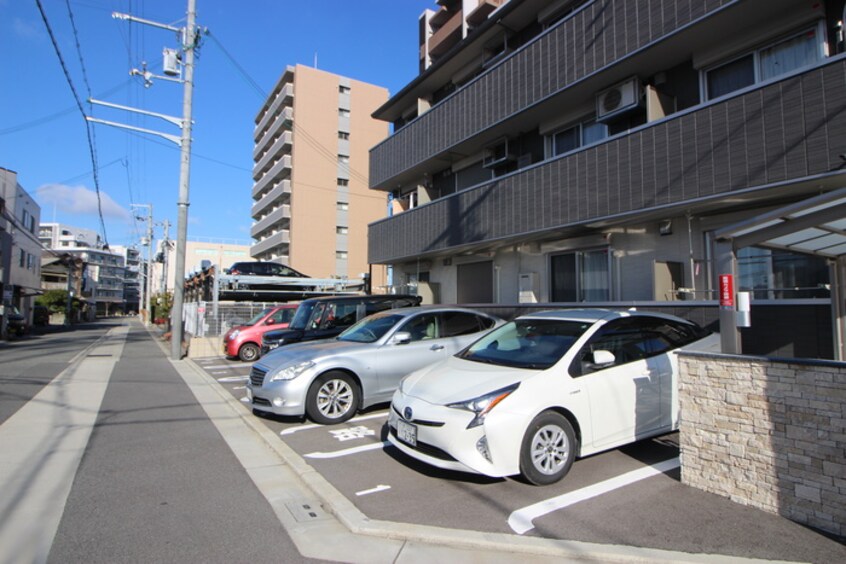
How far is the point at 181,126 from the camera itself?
55.9 feet

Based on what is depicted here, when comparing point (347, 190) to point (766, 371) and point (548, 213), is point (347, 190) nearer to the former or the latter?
point (548, 213)

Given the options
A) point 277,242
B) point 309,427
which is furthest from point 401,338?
point 277,242

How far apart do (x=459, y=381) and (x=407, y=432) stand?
0.70 metres

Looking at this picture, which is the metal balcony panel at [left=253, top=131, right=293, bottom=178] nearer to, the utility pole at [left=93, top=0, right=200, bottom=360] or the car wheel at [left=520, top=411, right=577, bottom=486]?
the utility pole at [left=93, top=0, right=200, bottom=360]

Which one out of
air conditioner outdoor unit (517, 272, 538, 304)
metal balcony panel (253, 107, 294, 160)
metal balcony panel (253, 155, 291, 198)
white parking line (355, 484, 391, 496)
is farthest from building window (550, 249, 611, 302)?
metal balcony panel (253, 107, 294, 160)

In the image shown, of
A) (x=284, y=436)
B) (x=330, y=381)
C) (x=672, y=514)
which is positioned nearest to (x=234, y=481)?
(x=284, y=436)

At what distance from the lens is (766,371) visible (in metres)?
3.88

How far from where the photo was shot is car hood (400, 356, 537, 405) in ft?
15.1

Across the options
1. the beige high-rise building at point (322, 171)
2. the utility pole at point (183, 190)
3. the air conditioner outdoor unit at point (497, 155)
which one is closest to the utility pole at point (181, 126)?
the utility pole at point (183, 190)

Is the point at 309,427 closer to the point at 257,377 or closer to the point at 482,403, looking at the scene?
the point at 257,377

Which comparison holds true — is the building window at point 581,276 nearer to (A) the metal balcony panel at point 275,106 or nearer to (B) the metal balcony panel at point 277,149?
(B) the metal balcony panel at point 277,149

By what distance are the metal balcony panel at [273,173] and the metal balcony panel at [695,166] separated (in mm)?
38066

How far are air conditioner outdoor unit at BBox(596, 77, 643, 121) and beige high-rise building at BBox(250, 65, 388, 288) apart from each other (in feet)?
119

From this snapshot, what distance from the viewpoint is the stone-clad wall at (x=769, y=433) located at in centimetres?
353
